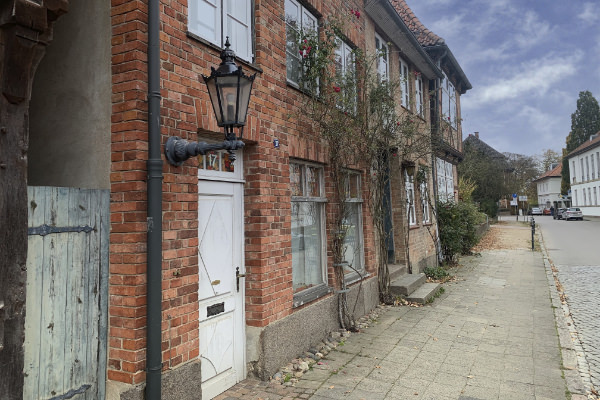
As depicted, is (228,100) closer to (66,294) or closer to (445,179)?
(66,294)

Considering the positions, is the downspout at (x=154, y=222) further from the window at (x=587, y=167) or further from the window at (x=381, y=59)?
the window at (x=587, y=167)

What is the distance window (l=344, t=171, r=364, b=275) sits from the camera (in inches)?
285

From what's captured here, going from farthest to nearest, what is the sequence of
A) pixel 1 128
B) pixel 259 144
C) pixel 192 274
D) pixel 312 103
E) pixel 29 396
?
1. pixel 312 103
2. pixel 259 144
3. pixel 192 274
4. pixel 29 396
5. pixel 1 128

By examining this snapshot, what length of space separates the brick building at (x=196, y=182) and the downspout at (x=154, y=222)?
0.05m

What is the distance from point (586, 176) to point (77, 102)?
58.5 m

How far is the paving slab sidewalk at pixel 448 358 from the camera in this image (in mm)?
4207

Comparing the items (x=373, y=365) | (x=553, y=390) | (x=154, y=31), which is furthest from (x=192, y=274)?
(x=553, y=390)

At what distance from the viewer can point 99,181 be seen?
3410 millimetres

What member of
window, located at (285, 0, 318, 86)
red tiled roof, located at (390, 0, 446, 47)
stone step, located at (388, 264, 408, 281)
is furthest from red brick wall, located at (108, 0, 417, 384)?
red tiled roof, located at (390, 0, 446, 47)

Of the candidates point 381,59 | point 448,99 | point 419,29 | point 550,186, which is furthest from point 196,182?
point 550,186

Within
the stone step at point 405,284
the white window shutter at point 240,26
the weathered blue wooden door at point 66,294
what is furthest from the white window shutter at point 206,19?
the stone step at point 405,284

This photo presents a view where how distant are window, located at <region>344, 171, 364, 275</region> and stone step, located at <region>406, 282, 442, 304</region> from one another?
1402 millimetres

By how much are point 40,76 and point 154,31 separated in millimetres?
1282

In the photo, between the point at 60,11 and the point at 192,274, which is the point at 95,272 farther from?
the point at 60,11
